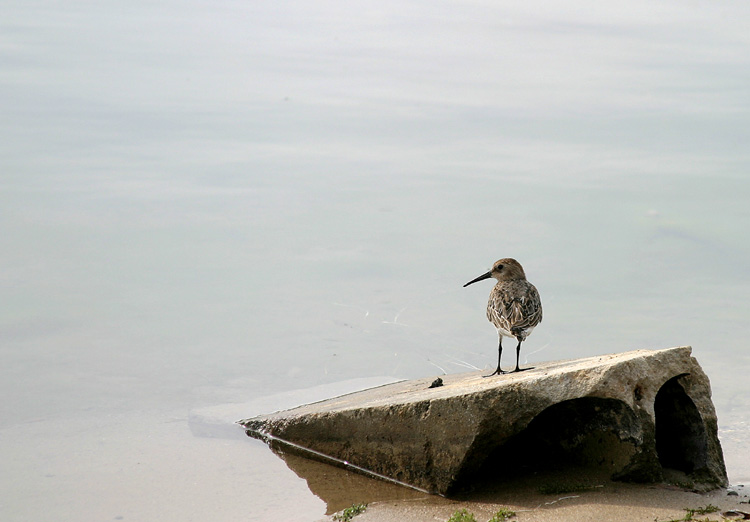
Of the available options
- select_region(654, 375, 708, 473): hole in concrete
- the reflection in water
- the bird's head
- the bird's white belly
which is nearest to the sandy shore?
the reflection in water

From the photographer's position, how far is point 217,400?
29.4 feet

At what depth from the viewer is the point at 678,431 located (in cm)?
629

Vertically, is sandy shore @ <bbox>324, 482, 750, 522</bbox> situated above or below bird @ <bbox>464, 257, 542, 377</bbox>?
below

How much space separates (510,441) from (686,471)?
3.94 ft

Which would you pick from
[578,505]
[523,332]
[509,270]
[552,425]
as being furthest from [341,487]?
[509,270]

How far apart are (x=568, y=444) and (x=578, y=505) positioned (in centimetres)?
67

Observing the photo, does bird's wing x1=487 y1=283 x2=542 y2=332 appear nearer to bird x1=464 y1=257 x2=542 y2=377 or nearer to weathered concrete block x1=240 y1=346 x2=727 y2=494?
bird x1=464 y1=257 x2=542 y2=377

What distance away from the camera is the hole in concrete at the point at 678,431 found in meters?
6.14

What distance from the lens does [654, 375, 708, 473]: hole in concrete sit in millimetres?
6141

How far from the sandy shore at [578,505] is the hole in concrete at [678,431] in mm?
290

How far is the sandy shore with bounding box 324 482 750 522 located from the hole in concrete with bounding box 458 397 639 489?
192mm

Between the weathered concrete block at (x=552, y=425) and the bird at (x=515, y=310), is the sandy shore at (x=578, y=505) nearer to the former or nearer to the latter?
the weathered concrete block at (x=552, y=425)

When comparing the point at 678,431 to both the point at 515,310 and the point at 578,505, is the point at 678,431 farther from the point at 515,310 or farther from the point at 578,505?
the point at 515,310

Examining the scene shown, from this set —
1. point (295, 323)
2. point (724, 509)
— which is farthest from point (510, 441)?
point (295, 323)
